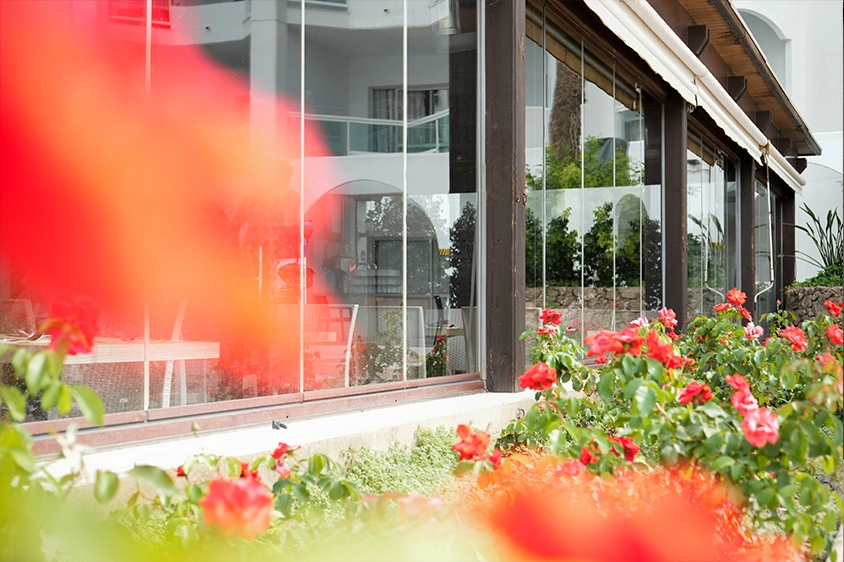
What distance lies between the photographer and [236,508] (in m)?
1.46

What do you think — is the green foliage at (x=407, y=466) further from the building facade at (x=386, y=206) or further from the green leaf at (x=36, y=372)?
the green leaf at (x=36, y=372)

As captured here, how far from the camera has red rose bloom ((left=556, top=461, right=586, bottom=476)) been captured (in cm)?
224

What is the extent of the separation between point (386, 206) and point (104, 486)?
2.87 m

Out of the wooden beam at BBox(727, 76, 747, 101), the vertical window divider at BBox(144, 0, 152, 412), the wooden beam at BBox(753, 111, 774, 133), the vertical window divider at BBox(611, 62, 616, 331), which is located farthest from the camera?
the wooden beam at BBox(753, 111, 774, 133)

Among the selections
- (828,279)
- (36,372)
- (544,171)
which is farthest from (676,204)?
(828,279)

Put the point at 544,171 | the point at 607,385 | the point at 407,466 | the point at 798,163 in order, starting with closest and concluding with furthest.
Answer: the point at 607,385, the point at 407,466, the point at 544,171, the point at 798,163

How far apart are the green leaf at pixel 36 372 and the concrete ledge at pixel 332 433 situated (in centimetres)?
39

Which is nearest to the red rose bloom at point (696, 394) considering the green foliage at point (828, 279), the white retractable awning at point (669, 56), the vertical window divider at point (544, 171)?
the white retractable awning at point (669, 56)

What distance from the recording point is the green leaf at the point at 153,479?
1490 mm

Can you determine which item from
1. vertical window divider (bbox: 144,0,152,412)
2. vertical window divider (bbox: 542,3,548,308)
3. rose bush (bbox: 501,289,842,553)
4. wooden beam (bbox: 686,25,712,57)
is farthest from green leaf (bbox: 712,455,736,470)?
wooden beam (bbox: 686,25,712,57)

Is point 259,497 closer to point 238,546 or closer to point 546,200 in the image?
point 238,546

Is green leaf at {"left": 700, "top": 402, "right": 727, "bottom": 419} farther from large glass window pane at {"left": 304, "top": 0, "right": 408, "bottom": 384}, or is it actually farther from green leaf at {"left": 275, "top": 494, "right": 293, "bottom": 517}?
large glass window pane at {"left": 304, "top": 0, "right": 408, "bottom": 384}

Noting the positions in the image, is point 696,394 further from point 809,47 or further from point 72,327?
point 809,47

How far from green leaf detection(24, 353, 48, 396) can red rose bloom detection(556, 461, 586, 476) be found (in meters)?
1.29
